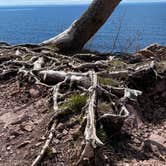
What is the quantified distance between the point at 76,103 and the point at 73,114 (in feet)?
0.55

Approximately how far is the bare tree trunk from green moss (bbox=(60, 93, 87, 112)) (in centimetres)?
440

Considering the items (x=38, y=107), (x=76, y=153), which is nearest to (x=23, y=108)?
(x=38, y=107)

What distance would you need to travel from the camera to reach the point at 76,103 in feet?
19.9

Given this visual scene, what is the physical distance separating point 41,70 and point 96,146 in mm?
2977

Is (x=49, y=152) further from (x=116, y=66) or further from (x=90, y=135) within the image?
→ (x=116, y=66)

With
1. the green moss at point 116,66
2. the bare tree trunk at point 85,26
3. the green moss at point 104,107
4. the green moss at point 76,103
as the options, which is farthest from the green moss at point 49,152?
the bare tree trunk at point 85,26

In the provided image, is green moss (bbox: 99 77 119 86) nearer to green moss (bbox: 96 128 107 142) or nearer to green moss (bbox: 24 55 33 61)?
green moss (bbox: 96 128 107 142)

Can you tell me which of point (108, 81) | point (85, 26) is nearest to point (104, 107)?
point (108, 81)

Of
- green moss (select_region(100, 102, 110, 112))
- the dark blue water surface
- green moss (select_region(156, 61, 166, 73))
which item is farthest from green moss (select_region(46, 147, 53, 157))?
the dark blue water surface

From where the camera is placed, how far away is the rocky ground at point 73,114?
17.5 ft

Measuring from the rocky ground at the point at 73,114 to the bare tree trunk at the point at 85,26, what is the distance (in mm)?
1514

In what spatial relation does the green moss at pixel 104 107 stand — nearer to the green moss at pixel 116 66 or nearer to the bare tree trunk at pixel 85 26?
the green moss at pixel 116 66

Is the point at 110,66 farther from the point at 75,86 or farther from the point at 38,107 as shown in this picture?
the point at 38,107

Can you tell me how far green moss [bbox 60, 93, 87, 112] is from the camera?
6.01m
